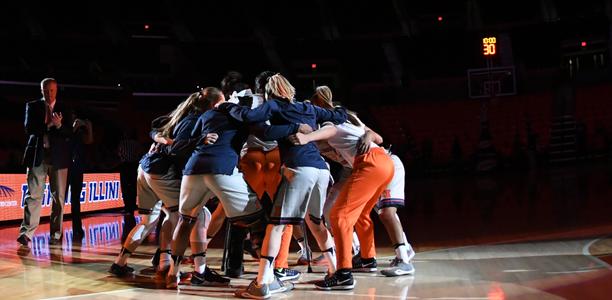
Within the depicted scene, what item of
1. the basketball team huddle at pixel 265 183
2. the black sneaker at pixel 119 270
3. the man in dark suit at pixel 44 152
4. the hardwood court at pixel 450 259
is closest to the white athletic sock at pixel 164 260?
the basketball team huddle at pixel 265 183

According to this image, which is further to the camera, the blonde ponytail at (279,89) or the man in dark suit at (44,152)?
the man in dark suit at (44,152)

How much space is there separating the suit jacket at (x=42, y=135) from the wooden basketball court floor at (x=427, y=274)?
0.99 meters

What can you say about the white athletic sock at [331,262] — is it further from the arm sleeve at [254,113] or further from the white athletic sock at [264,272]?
the arm sleeve at [254,113]

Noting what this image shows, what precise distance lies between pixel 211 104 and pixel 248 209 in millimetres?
897

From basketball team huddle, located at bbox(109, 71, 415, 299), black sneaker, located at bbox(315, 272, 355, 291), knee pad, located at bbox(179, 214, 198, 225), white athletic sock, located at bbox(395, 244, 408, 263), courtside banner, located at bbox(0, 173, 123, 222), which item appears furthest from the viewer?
courtside banner, located at bbox(0, 173, 123, 222)

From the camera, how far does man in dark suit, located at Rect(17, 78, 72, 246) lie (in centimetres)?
767

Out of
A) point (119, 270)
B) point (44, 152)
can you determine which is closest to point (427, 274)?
point (119, 270)

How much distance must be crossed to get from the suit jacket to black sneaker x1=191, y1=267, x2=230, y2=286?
3250 millimetres

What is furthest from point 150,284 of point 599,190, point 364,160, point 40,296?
point 599,190

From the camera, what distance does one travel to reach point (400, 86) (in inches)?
973

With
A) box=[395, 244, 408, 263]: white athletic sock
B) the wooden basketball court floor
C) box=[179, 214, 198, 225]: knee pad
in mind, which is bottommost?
the wooden basketball court floor

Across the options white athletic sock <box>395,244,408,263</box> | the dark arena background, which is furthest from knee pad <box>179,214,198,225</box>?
the dark arena background

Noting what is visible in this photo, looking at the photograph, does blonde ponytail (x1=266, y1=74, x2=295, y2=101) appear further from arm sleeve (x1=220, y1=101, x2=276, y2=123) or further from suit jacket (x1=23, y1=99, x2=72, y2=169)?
suit jacket (x1=23, y1=99, x2=72, y2=169)

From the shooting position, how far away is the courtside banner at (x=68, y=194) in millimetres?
10125
